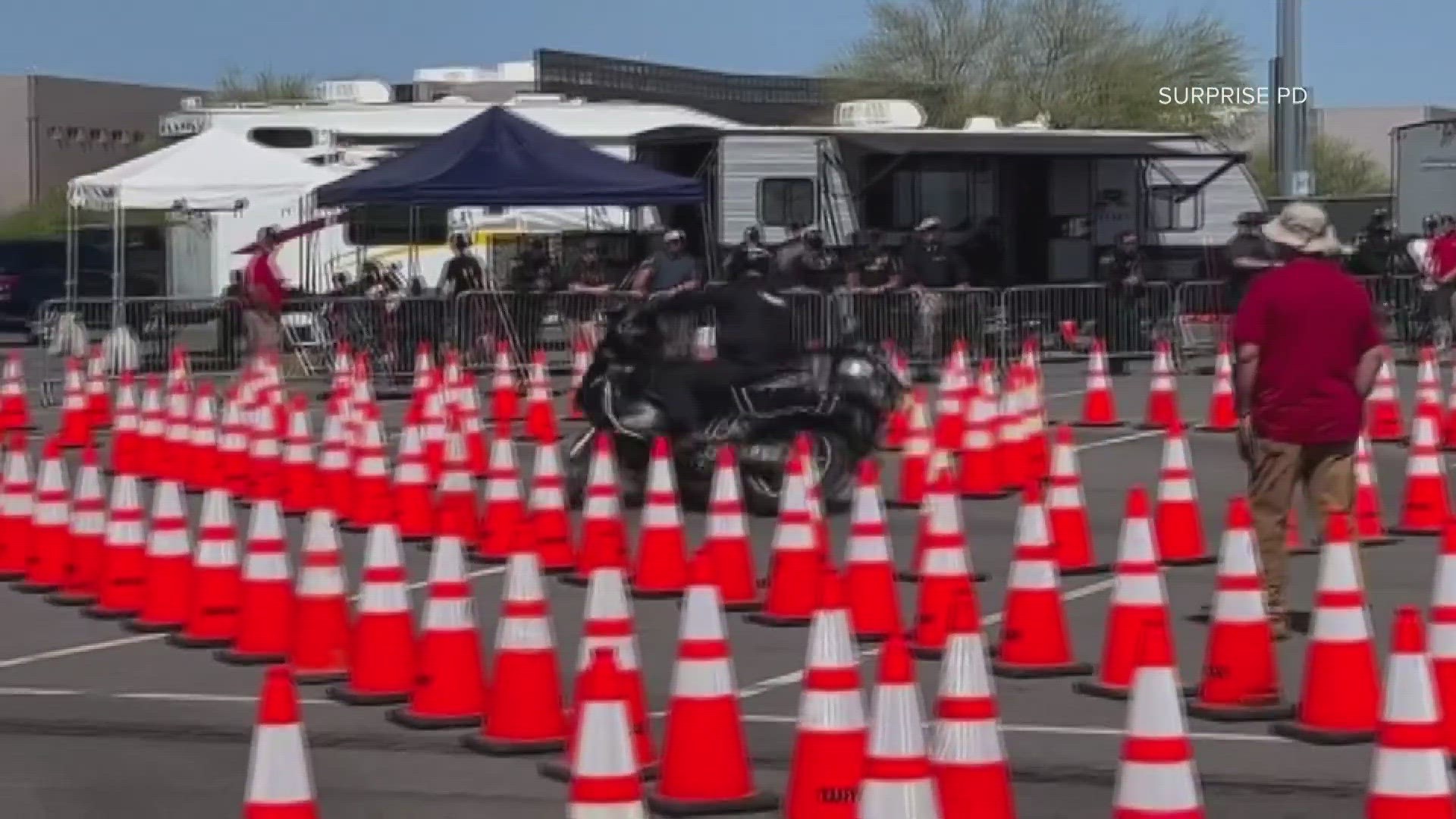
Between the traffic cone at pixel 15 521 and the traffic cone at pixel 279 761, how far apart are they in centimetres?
883

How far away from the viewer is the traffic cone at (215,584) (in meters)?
12.9

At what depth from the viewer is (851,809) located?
Answer: 8.38 m

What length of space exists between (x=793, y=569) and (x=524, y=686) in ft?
11.2

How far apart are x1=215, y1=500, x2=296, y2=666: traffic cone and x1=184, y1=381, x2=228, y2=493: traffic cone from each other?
6.71m

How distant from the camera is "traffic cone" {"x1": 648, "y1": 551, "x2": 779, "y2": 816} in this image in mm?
8867

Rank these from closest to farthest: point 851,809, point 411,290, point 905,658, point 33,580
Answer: point 905,658
point 851,809
point 33,580
point 411,290

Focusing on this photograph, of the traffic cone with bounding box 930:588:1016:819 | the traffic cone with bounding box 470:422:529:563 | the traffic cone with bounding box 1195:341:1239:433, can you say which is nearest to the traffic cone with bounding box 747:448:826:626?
the traffic cone with bounding box 470:422:529:563

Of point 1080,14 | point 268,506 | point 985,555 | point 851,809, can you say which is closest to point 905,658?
point 851,809

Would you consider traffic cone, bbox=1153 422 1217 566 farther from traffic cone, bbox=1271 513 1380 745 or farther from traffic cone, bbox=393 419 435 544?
traffic cone, bbox=1271 513 1380 745

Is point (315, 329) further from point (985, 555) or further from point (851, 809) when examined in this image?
point (851, 809)

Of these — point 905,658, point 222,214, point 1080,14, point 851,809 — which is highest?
point 1080,14

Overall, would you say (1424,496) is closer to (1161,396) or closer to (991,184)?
(1161,396)

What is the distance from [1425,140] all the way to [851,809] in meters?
35.4

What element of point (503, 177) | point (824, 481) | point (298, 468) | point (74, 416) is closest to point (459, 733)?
point (824, 481)
